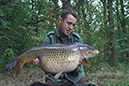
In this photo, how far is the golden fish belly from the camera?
1.82m

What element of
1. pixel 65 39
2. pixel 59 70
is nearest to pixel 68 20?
pixel 65 39

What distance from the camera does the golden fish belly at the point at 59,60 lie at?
71.6 inches

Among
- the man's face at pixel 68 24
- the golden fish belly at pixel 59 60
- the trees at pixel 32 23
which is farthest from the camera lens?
the trees at pixel 32 23

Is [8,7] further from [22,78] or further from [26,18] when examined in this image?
[22,78]

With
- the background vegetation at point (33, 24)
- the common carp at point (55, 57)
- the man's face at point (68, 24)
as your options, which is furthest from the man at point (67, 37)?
the background vegetation at point (33, 24)

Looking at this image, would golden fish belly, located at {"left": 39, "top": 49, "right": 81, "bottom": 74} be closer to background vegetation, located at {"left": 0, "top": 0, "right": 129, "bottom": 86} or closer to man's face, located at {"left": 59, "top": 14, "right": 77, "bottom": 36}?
man's face, located at {"left": 59, "top": 14, "right": 77, "bottom": 36}

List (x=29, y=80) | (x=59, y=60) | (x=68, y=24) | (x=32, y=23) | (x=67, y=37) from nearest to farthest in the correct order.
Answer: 1. (x=59, y=60)
2. (x=68, y=24)
3. (x=67, y=37)
4. (x=29, y=80)
5. (x=32, y=23)

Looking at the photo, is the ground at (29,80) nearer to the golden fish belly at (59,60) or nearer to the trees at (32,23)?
the trees at (32,23)

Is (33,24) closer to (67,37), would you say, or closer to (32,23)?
(32,23)

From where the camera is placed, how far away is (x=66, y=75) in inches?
89.0

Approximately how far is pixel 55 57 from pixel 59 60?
0.22 ft

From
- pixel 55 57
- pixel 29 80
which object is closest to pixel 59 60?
pixel 55 57

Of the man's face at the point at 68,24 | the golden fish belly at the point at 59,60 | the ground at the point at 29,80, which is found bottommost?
the ground at the point at 29,80

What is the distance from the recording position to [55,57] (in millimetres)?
1841
